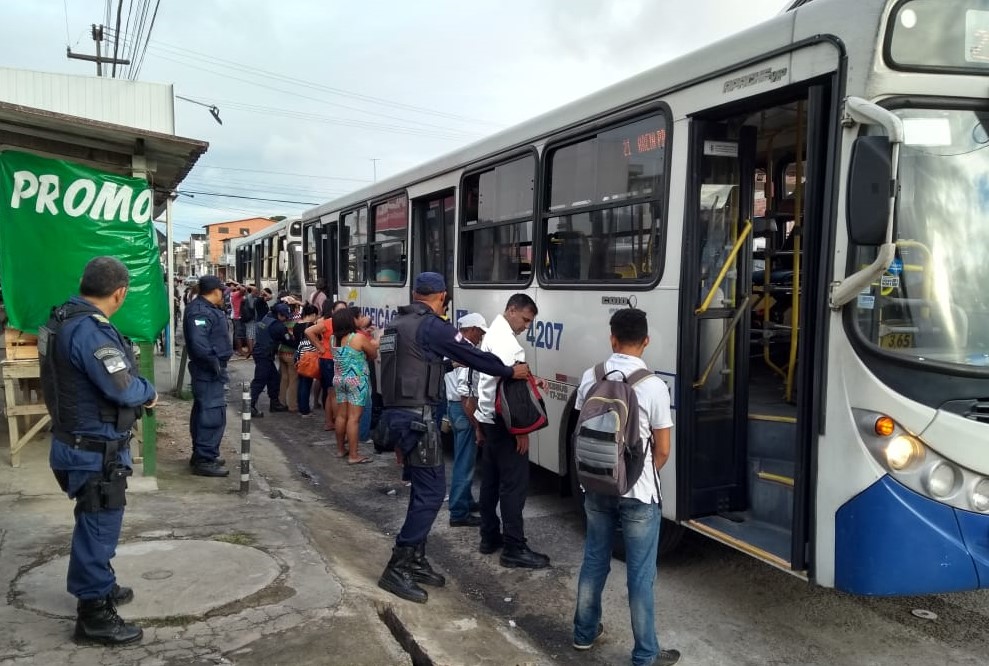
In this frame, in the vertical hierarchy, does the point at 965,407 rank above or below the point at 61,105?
below

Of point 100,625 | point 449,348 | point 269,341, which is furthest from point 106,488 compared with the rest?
point 269,341

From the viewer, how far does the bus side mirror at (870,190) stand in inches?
126

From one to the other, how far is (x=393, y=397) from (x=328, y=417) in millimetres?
5960

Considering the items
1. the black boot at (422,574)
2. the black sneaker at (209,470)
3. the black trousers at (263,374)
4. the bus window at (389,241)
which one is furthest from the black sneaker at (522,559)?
the black trousers at (263,374)

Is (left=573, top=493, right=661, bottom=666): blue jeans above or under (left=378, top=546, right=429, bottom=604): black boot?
above

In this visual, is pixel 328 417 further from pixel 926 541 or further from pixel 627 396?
pixel 926 541

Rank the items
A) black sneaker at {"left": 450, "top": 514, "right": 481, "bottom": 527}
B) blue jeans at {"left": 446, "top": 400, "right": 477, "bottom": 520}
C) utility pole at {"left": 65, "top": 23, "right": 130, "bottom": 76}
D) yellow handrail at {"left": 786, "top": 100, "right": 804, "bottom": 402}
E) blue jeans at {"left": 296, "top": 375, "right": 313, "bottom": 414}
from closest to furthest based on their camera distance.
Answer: yellow handrail at {"left": 786, "top": 100, "right": 804, "bottom": 402} < blue jeans at {"left": 446, "top": 400, "right": 477, "bottom": 520} < black sneaker at {"left": 450, "top": 514, "right": 481, "bottom": 527} < blue jeans at {"left": 296, "top": 375, "right": 313, "bottom": 414} < utility pole at {"left": 65, "top": 23, "right": 130, "bottom": 76}

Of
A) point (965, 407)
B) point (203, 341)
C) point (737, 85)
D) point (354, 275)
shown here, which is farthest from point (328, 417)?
point (965, 407)

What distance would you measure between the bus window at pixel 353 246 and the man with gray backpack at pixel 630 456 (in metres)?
7.13

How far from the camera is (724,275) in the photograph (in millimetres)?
4570

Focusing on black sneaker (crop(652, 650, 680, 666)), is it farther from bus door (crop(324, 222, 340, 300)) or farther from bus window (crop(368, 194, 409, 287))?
bus door (crop(324, 222, 340, 300))

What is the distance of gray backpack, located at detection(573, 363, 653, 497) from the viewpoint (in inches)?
136

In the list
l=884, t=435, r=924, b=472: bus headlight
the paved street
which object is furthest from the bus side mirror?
the paved street

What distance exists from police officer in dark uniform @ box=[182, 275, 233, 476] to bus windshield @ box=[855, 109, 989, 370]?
5.69 meters
